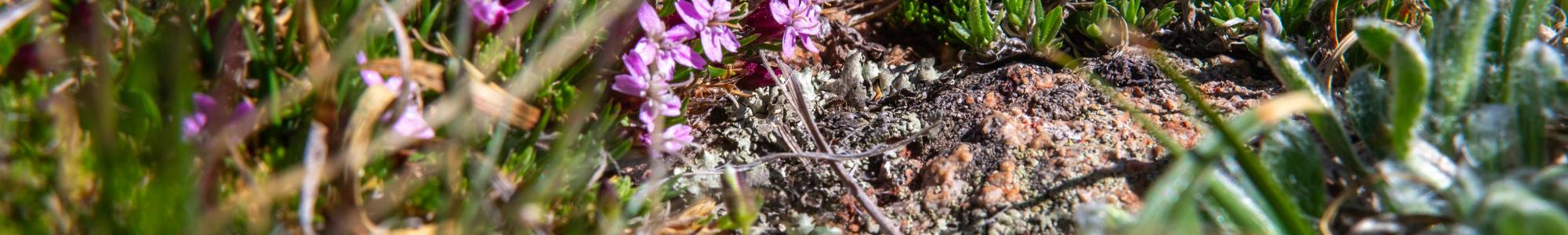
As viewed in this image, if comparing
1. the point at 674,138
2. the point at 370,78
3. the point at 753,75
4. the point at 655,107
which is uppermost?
the point at 370,78

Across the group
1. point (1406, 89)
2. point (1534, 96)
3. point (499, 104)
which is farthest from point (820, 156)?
point (1534, 96)

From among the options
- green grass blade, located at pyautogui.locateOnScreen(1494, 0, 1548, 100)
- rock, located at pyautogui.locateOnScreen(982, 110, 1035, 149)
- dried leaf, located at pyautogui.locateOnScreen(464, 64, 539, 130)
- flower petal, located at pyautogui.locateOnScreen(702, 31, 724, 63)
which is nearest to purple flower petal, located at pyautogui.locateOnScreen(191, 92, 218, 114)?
dried leaf, located at pyautogui.locateOnScreen(464, 64, 539, 130)

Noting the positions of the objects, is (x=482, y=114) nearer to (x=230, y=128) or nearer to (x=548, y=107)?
(x=548, y=107)

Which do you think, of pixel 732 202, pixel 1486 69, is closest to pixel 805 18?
pixel 732 202

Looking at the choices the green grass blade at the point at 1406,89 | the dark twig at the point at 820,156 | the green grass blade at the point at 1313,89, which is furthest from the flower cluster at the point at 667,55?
the green grass blade at the point at 1406,89

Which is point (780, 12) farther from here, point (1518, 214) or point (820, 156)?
point (1518, 214)

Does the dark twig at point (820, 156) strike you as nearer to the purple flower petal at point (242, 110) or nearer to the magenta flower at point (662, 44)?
the magenta flower at point (662, 44)

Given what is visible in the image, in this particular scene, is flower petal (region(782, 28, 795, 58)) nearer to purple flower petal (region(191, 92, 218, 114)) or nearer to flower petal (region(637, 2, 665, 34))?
flower petal (region(637, 2, 665, 34))
